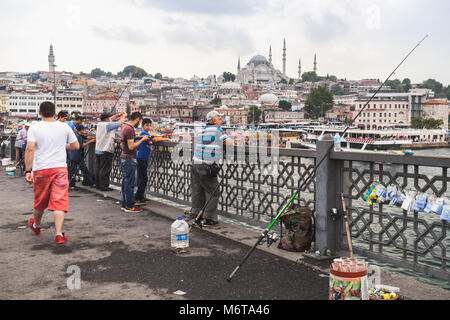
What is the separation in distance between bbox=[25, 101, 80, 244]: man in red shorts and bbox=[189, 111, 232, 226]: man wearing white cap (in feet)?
5.01

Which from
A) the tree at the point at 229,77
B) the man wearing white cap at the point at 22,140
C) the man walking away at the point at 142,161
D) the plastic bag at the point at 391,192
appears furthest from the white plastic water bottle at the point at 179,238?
the tree at the point at 229,77

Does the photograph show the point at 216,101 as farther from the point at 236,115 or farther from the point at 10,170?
the point at 10,170

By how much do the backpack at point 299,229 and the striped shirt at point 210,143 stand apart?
51.9 inches

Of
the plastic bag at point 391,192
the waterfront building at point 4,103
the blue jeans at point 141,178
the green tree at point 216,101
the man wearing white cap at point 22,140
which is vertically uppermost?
the green tree at point 216,101

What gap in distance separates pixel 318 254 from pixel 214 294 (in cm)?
127

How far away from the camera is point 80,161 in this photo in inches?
349

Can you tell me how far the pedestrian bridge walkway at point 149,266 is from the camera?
3422mm

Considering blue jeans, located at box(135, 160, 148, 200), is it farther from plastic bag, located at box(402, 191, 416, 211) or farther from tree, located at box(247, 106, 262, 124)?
tree, located at box(247, 106, 262, 124)

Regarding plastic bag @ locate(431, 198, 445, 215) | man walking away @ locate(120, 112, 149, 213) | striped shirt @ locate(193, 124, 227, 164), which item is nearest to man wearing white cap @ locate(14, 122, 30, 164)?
man walking away @ locate(120, 112, 149, 213)

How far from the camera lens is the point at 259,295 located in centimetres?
337

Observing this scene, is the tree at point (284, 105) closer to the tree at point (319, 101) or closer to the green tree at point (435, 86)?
the tree at point (319, 101)

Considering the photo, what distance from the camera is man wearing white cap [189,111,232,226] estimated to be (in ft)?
17.8
